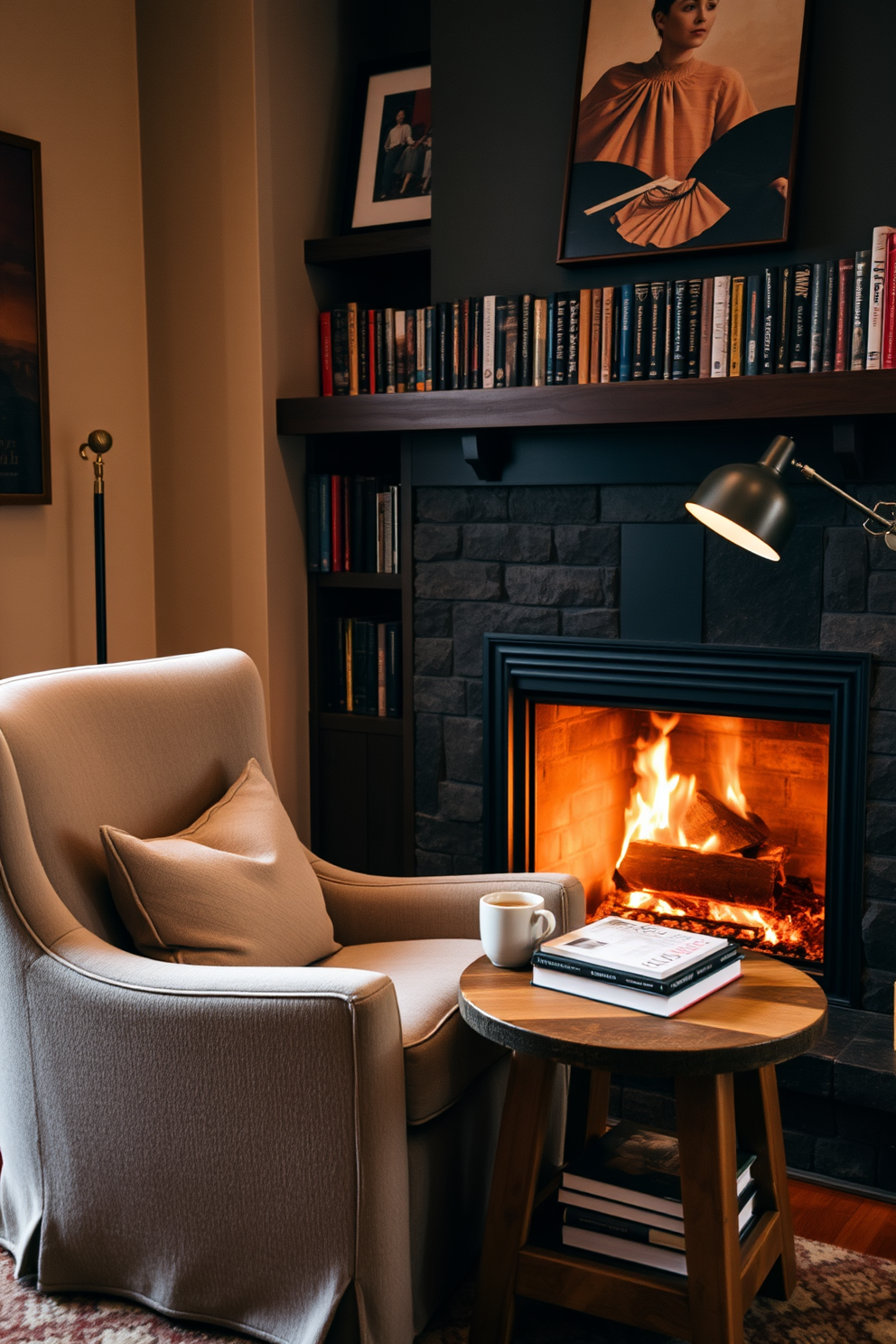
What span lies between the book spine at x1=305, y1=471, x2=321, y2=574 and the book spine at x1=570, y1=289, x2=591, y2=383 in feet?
2.46

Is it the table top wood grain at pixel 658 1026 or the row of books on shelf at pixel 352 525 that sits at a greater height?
the row of books on shelf at pixel 352 525

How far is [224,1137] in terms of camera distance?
170cm

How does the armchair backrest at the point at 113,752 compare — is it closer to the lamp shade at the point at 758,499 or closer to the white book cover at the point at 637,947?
the white book cover at the point at 637,947

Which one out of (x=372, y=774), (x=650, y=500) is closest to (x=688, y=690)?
(x=650, y=500)

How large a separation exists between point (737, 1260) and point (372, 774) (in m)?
1.65

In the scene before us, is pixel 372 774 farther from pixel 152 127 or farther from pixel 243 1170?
pixel 152 127

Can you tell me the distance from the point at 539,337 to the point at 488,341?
0.40ft

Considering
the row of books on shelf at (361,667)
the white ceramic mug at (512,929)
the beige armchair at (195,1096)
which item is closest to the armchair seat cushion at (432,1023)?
the beige armchair at (195,1096)

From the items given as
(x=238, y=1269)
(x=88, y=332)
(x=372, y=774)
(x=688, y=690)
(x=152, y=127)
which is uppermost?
(x=152, y=127)

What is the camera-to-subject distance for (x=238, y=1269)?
1.74 m

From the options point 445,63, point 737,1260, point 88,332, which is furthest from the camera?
point 88,332

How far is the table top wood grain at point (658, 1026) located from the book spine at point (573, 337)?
135 centimetres

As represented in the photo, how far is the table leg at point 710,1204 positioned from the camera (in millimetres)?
1566

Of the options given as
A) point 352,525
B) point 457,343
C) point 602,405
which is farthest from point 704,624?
point 352,525
